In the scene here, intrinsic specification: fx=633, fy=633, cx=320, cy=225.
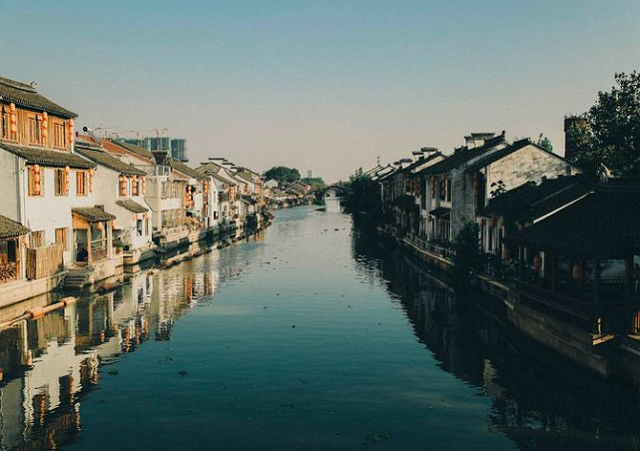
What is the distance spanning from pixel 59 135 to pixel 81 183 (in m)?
3.99

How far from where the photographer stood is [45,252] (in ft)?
132

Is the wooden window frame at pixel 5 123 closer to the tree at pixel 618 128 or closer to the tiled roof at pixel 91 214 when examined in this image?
the tiled roof at pixel 91 214

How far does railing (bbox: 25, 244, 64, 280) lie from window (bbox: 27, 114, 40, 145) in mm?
8035

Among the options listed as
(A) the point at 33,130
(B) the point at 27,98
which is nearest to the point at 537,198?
(A) the point at 33,130

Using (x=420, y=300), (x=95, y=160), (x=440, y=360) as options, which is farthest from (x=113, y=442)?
(x=95, y=160)

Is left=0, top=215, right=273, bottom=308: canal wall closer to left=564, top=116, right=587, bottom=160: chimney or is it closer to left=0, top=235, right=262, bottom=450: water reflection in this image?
left=0, top=235, right=262, bottom=450: water reflection

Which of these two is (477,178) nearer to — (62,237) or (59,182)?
(59,182)

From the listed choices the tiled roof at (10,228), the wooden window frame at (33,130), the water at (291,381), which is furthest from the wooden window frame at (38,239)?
the wooden window frame at (33,130)

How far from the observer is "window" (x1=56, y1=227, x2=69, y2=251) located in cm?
4491

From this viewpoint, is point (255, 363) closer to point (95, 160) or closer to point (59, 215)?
point (59, 215)

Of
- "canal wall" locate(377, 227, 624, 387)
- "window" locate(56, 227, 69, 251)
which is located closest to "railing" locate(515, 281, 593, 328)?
"canal wall" locate(377, 227, 624, 387)

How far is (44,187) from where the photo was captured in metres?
42.8

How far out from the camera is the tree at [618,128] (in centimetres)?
5047

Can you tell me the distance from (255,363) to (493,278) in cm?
2061
